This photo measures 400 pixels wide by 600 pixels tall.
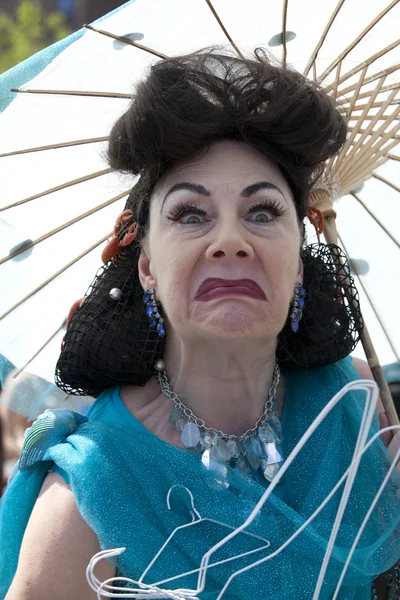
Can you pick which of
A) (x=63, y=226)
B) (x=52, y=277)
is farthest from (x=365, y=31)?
(x=52, y=277)

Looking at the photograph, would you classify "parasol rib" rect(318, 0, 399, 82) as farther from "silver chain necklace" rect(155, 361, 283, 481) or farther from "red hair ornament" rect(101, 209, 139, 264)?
"silver chain necklace" rect(155, 361, 283, 481)

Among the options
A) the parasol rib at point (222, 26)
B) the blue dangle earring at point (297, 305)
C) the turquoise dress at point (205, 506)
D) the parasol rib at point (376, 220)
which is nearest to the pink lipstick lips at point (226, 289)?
the blue dangle earring at point (297, 305)

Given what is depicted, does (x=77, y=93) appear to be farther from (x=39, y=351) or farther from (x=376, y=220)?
(x=376, y=220)

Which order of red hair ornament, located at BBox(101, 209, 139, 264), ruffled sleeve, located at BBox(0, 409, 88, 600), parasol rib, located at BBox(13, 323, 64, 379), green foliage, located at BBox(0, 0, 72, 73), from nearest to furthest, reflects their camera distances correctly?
ruffled sleeve, located at BBox(0, 409, 88, 600) → red hair ornament, located at BBox(101, 209, 139, 264) → parasol rib, located at BBox(13, 323, 64, 379) → green foliage, located at BBox(0, 0, 72, 73)

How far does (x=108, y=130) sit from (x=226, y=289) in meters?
0.62

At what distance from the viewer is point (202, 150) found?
6.71ft

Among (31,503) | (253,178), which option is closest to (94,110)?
(253,178)

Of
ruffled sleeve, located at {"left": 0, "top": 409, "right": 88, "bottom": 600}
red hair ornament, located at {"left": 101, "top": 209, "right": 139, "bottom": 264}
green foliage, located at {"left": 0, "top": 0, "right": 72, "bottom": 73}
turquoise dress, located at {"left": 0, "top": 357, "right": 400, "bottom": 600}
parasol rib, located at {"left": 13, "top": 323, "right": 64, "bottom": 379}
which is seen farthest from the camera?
green foliage, located at {"left": 0, "top": 0, "right": 72, "bottom": 73}

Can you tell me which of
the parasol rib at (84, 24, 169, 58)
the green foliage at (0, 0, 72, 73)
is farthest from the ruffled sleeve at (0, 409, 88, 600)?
the green foliage at (0, 0, 72, 73)

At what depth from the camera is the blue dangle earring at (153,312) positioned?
2.17 metres

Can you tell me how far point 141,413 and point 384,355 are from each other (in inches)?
36.7

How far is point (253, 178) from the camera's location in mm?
2031

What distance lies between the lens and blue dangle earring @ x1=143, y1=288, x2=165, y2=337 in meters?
2.17

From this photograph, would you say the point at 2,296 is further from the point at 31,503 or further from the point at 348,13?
the point at 348,13
